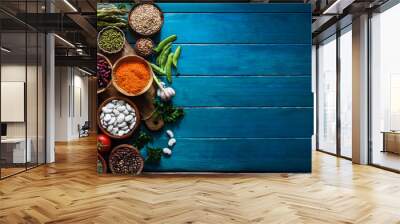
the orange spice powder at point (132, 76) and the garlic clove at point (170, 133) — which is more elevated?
the orange spice powder at point (132, 76)

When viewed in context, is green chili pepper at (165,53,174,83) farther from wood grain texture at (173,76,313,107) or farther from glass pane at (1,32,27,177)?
glass pane at (1,32,27,177)

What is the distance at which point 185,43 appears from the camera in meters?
6.45

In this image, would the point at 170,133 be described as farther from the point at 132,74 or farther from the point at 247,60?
the point at 247,60

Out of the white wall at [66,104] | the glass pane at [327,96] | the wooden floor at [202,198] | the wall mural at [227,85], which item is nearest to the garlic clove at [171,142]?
the wall mural at [227,85]

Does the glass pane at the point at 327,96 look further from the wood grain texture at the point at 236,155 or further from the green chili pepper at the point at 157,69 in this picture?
the green chili pepper at the point at 157,69

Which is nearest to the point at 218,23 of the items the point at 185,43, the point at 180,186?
the point at 185,43

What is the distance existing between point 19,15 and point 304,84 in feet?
16.4

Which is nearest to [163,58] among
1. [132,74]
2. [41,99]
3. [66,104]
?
[132,74]

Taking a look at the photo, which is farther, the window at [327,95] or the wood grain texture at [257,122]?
the window at [327,95]

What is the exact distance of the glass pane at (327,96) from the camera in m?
9.78

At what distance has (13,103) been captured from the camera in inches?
269

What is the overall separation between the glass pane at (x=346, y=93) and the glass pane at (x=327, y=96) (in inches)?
19.1

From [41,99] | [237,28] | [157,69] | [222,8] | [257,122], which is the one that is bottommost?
[257,122]

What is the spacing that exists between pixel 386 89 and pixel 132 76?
4751 mm
